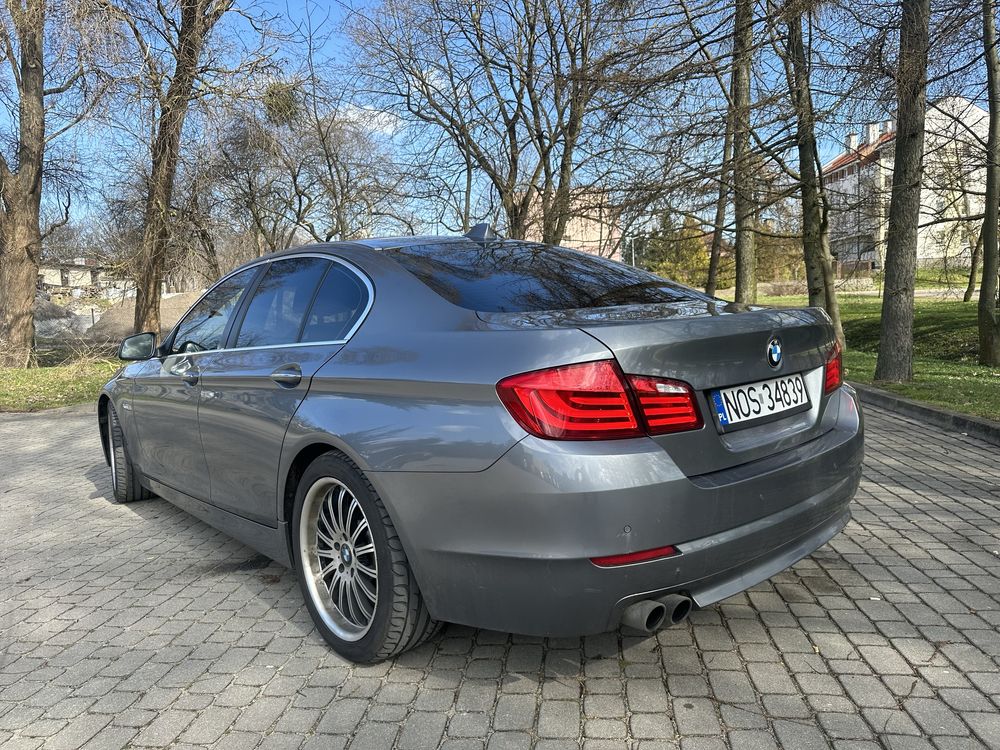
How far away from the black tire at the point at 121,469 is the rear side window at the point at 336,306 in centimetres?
259

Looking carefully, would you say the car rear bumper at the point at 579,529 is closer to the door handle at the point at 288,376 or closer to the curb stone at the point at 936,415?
the door handle at the point at 288,376

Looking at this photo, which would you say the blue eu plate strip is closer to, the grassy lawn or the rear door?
the rear door

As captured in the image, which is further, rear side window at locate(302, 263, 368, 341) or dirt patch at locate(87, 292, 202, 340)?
dirt patch at locate(87, 292, 202, 340)

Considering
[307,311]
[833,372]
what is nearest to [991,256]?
[833,372]

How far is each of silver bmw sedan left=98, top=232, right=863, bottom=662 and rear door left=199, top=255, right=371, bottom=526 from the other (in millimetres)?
13

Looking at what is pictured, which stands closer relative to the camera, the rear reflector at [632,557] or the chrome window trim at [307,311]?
the rear reflector at [632,557]

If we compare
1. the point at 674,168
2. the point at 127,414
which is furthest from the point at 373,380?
the point at 674,168

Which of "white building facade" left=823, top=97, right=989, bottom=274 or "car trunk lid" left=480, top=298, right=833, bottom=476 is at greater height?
"white building facade" left=823, top=97, right=989, bottom=274

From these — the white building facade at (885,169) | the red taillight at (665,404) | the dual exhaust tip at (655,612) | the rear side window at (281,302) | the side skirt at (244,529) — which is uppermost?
the white building facade at (885,169)

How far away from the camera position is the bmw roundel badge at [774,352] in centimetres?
262

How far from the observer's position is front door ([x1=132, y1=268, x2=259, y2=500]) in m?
3.88

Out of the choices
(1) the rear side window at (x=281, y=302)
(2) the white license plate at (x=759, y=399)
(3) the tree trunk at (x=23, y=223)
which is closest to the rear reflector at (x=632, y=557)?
(2) the white license plate at (x=759, y=399)

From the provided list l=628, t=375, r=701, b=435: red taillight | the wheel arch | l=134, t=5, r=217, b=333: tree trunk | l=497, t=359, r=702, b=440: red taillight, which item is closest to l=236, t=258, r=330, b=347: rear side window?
l=497, t=359, r=702, b=440: red taillight

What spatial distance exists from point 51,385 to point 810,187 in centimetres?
1382
